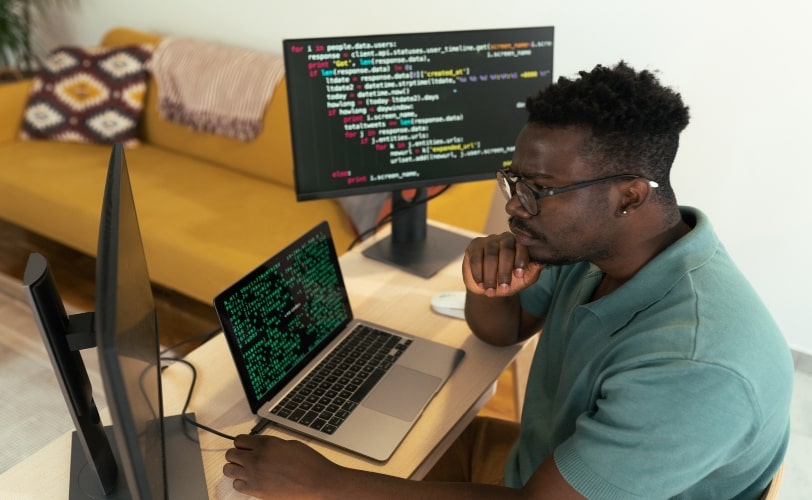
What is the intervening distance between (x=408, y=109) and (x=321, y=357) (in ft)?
2.02

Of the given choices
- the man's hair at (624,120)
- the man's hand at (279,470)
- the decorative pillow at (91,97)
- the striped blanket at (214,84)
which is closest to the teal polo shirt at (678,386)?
the man's hair at (624,120)

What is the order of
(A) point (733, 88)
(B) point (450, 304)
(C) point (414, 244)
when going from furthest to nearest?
1. (A) point (733, 88)
2. (C) point (414, 244)
3. (B) point (450, 304)

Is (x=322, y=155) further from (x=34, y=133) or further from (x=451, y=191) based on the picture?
(x=34, y=133)

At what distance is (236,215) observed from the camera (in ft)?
8.49

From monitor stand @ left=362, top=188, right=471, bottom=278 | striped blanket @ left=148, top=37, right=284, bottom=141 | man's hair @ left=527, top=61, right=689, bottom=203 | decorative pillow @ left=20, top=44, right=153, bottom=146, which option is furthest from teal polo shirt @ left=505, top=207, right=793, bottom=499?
decorative pillow @ left=20, top=44, right=153, bottom=146

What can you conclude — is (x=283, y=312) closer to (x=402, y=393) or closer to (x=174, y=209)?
(x=402, y=393)

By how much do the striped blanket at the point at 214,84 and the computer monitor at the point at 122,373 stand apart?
1849 millimetres

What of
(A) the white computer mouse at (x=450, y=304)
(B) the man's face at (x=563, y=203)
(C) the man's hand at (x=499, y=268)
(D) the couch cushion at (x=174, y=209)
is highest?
(B) the man's face at (x=563, y=203)

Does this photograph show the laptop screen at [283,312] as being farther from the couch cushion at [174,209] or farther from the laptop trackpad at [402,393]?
the couch cushion at [174,209]

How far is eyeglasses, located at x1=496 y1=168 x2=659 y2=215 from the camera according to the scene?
40.6 inches

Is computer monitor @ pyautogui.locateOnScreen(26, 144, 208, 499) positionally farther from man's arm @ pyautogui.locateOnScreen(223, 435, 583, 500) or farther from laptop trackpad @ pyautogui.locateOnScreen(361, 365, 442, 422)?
laptop trackpad @ pyautogui.locateOnScreen(361, 365, 442, 422)

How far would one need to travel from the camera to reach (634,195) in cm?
104

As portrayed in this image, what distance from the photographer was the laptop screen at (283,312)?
45.4 inches

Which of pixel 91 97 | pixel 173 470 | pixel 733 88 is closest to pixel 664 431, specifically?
pixel 173 470
